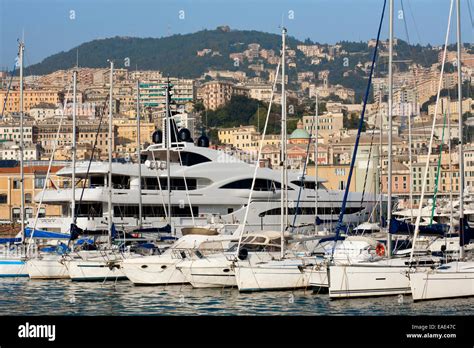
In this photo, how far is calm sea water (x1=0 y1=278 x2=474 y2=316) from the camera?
19.9 meters

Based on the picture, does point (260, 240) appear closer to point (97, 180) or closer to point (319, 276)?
point (319, 276)

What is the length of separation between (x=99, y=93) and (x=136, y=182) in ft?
509

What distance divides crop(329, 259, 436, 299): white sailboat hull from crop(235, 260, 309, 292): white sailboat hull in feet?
6.02

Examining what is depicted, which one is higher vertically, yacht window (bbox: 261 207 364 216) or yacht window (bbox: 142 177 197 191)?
yacht window (bbox: 142 177 197 191)

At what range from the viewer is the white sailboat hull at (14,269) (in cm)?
2831

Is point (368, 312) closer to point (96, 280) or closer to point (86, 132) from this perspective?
point (96, 280)

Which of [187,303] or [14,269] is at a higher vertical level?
[187,303]

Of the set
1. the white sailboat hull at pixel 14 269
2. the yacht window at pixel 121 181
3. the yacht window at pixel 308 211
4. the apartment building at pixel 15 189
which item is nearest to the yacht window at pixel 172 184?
the yacht window at pixel 121 181

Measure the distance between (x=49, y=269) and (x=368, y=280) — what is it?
987 centimetres

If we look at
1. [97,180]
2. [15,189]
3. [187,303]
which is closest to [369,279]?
[187,303]

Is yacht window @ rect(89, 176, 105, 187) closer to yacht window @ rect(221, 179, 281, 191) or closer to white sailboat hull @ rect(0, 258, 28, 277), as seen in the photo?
yacht window @ rect(221, 179, 281, 191)

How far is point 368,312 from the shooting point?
19.4m

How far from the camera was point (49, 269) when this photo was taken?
90.0ft

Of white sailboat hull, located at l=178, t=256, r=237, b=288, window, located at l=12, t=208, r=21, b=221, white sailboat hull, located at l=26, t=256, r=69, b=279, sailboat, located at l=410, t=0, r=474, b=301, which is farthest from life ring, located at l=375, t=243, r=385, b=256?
window, located at l=12, t=208, r=21, b=221
